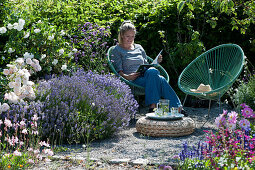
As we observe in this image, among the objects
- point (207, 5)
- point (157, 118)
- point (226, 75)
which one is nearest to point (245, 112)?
point (157, 118)

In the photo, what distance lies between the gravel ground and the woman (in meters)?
0.51

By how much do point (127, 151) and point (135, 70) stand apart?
1.97 m

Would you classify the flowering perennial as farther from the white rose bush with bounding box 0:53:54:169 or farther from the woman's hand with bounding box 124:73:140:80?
the woman's hand with bounding box 124:73:140:80

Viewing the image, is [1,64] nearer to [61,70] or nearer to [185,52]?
[61,70]

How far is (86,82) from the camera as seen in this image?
4.39 m

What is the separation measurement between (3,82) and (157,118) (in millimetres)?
1770

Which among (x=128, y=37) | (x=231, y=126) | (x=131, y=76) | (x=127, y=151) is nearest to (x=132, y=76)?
(x=131, y=76)

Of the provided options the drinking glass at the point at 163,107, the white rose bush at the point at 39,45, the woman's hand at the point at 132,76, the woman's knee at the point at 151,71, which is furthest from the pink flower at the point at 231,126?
the white rose bush at the point at 39,45

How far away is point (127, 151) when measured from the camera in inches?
139

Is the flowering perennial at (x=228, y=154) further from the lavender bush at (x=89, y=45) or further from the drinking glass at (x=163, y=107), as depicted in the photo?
the lavender bush at (x=89, y=45)

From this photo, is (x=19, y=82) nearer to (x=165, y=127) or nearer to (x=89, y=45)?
(x=165, y=127)

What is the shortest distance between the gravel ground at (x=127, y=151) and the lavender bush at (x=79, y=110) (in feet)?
0.49

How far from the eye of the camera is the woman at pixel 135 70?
4.92 metres

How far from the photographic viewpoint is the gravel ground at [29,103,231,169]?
10.00 ft
